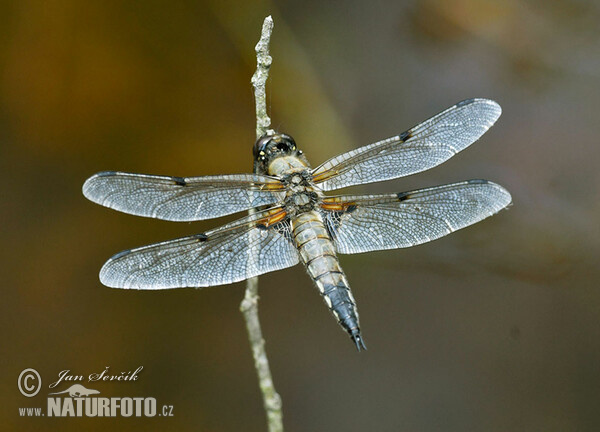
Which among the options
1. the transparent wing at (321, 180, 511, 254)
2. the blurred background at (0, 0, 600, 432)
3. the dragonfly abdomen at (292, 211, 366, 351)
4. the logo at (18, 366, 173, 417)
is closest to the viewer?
the dragonfly abdomen at (292, 211, 366, 351)

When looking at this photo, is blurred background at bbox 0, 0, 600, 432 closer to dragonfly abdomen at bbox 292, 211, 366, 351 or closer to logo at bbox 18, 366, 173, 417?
logo at bbox 18, 366, 173, 417

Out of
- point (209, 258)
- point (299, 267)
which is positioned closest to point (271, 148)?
point (209, 258)

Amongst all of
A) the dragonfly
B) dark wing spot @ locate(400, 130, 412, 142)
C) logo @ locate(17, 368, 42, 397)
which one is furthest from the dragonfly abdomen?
logo @ locate(17, 368, 42, 397)

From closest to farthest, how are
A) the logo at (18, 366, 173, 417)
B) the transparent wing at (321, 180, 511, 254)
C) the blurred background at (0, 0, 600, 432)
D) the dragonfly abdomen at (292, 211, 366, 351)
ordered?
the dragonfly abdomen at (292, 211, 366, 351), the transparent wing at (321, 180, 511, 254), the logo at (18, 366, 173, 417), the blurred background at (0, 0, 600, 432)

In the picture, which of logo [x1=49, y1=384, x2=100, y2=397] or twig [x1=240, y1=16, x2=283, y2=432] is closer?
twig [x1=240, y1=16, x2=283, y2=432]

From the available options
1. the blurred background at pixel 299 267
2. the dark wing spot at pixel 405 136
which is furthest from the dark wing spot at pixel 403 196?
the blurred background at pixel 299 267

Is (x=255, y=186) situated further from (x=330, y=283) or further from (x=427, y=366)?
(x=427, y=366)

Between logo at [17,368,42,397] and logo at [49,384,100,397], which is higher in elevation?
logo at [17,368,42,397]

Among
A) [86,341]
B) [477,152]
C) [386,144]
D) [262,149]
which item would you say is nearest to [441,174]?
[477,152]

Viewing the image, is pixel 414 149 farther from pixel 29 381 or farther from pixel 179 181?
pixel 29 381
